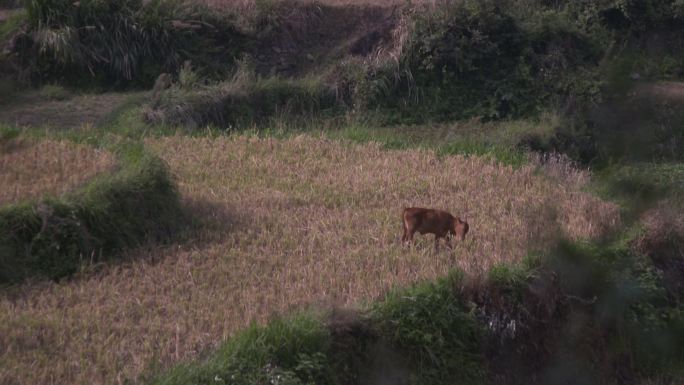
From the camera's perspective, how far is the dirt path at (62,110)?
12.5 metres

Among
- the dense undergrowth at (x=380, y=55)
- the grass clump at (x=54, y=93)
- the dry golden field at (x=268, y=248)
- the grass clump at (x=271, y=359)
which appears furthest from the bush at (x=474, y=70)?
the grass clump at (x=271, y=359)

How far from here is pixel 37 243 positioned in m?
7.06

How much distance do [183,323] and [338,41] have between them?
433 inches

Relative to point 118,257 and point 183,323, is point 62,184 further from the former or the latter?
point 183,323

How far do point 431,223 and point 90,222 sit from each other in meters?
2.69

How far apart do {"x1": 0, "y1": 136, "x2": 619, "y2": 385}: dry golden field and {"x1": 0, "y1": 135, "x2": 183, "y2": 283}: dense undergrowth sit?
0.19 m

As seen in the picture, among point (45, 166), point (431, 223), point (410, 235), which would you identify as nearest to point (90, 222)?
point (45, 166)

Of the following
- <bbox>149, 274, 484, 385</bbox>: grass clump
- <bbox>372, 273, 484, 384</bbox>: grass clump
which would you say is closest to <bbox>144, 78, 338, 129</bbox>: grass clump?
<bbox>372, 273, 484, 384</bbox>: grass clump

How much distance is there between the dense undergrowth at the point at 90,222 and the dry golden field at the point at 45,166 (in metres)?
0.29

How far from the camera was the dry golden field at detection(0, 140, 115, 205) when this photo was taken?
7.86m

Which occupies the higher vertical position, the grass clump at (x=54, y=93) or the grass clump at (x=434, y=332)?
the grass clump at (x=434, y=332)

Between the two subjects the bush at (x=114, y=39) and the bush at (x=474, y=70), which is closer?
the bush at (x=114, y=39)

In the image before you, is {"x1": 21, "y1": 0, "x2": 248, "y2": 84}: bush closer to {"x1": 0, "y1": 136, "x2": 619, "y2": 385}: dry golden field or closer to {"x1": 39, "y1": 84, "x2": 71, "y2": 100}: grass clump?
{"x1": 39, "y1": 84, "x2": 71, "y2": 100}: grass clump

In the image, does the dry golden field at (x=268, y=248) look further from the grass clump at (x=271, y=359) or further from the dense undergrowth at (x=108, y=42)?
the dense undergrowth at (x=108, y=42)
